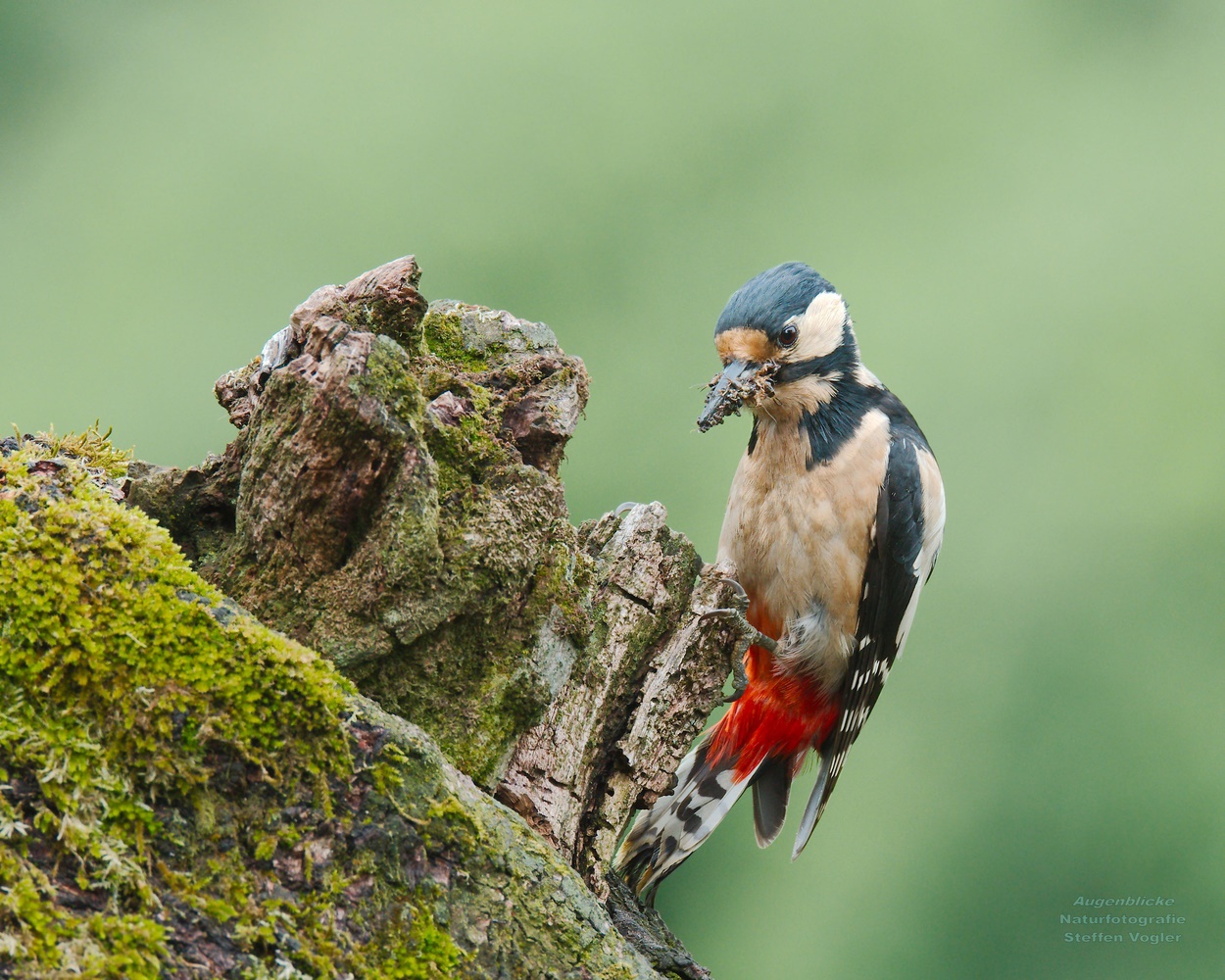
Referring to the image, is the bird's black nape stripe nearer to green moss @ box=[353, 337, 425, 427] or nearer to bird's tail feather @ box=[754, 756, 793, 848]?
bird's tail feather @ box=[754, 756, 793, 848]

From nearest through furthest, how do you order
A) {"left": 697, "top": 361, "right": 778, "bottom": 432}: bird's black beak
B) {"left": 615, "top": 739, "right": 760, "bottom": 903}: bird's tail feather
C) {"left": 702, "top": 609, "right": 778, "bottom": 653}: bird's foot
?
{"left": 702, "top": 609, "right": 778, "bottom": 653}: bird's foot < {"left": 697, "top": 361, "right": 778, "bottom": 432}: bird's black beak < {"left": 615, "top": 739, "right": 760, "bottom": 903}: bird's tail feather

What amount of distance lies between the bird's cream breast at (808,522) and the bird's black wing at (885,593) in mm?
28

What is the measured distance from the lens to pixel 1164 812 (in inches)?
138

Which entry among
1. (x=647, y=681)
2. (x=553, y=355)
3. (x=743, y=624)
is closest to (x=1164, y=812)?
(x=743, y=624)

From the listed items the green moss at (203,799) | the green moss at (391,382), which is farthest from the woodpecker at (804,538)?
the green moss at (203,799)

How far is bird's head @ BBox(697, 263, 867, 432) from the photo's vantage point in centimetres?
222

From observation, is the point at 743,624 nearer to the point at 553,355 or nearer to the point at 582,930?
the point at 553,355

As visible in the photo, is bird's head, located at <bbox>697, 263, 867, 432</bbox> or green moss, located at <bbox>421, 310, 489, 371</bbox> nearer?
green moss, located at <bbox>421, 310, 489, 371</bbox>

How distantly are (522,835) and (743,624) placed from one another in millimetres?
781

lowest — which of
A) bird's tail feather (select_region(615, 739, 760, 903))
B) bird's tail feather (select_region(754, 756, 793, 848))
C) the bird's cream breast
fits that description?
bird's tail feather (select_region(615, 739, 760, 903))

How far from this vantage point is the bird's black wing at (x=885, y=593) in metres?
2.39

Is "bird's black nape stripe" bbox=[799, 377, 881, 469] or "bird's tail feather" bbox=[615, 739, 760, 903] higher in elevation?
"bird's black nape stripe" bbox=[799, 377, 881, 469]

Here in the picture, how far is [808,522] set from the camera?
7.79 feet

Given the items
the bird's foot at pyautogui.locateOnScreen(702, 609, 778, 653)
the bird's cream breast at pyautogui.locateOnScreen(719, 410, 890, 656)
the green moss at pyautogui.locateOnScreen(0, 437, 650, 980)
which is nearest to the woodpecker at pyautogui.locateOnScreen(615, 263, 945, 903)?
the bird's cream breast at pyautogui.locateOnScreen(719, 410, 890, 656)
